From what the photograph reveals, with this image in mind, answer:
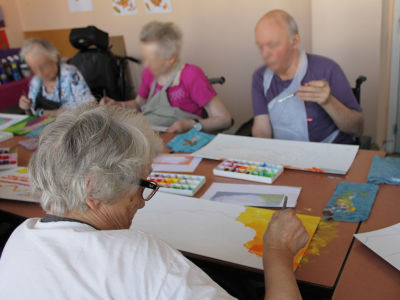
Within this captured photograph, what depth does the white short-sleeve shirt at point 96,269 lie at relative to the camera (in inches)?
30.9

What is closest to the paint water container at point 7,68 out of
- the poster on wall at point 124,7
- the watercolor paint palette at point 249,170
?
the poster on wall at point 124,7

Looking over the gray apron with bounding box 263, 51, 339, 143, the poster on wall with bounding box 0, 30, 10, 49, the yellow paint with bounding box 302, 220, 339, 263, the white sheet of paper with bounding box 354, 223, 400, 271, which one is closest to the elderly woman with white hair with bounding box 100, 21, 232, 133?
the gray apron with bounding box 263, 51, 339, 143

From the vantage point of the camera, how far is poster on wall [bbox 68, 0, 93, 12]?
433 centimetres

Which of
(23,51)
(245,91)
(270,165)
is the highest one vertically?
(23,51)

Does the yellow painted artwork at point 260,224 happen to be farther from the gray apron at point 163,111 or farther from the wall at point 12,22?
the wall at point 12,22

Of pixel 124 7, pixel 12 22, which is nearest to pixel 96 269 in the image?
pixel 124 7

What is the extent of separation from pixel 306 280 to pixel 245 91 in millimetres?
3050

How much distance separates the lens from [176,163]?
1897 mm

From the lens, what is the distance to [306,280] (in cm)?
109

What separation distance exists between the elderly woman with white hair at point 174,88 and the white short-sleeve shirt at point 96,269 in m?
1.63

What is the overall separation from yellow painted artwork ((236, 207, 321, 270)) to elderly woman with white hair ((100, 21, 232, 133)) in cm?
111

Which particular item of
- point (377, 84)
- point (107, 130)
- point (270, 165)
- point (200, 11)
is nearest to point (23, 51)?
point (200, 11)

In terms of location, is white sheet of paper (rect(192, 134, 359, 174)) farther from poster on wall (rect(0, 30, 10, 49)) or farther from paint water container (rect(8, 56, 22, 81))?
poster on wall (rect(0, 30, 10, 49))

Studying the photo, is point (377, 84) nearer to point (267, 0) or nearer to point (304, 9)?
point (304, 9)
